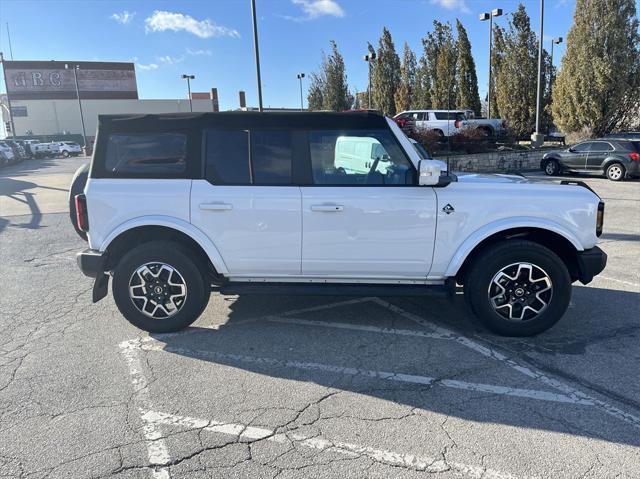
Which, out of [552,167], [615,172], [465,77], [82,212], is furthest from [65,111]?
[82,212]

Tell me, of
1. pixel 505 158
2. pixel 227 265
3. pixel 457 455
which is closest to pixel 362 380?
pixel 457 455

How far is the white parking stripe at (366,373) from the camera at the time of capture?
326cm

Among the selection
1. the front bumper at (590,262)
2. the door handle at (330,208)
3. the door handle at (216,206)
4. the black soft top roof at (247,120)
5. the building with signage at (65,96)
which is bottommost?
the front bumper at (590,262)

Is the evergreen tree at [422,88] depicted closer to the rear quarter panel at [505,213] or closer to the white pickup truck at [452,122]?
the white pickup truck at [452,122]

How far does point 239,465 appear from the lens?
2.61 m

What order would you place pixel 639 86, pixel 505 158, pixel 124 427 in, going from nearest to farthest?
1. pixel 124 427
2. pixel 505 158
3. pixel 639 86

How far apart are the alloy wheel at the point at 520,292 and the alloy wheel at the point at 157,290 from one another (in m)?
2.71

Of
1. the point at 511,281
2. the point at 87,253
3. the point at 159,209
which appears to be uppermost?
the point at 159,209

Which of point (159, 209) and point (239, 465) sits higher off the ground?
point (159, 209)

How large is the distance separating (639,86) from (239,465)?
81.6ft

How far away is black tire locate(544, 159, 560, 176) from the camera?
17.0 meters

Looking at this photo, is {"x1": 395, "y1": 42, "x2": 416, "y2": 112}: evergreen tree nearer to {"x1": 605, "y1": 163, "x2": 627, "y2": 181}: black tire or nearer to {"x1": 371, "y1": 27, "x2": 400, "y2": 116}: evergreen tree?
{"x1": 371, "y1": 27, "x2": 400, "y2": 116}: evergreen tree

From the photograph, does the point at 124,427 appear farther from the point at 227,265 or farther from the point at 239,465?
the point at 227,265

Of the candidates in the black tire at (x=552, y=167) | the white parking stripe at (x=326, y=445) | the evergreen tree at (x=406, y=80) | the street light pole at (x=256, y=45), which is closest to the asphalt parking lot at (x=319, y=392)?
the white parking stripe at (x=326, y=445)
